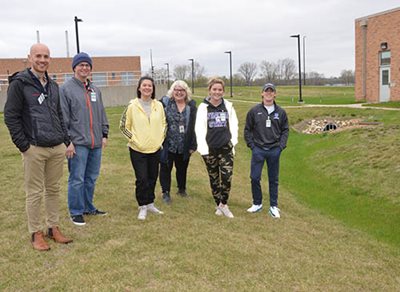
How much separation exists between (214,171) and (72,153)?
2.03 m

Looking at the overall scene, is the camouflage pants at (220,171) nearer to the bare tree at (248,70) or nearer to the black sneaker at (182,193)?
the black sneaker at (182,193)

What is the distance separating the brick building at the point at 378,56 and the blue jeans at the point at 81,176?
82.6ft

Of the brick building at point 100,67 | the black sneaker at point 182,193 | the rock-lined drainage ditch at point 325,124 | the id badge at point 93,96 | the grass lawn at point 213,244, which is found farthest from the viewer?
the brick building at point 100,67

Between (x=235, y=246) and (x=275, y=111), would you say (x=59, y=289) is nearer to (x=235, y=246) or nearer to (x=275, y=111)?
(x=235, y=246)

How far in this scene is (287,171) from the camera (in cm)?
1154

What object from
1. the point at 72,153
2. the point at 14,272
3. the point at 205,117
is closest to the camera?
the point at 14,272

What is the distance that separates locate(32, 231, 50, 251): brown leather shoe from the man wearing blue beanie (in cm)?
69

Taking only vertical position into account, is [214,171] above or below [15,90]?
below

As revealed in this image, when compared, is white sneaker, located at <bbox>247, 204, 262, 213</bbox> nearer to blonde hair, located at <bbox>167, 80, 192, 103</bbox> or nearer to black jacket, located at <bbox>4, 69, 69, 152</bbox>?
blonde hair, located at <bbox>167, 80, 192, 103</bbox>

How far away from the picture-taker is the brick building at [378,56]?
88.1 feet

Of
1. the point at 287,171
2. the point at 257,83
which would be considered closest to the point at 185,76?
the point at 257,83

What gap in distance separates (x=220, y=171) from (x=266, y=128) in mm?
887

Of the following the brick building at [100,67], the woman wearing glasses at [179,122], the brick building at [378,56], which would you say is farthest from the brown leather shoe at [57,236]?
the brick building at [100,67]

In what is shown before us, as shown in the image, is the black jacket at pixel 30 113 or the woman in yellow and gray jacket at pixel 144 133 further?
the woman in yellow and gray jacket at pixel 144 133
